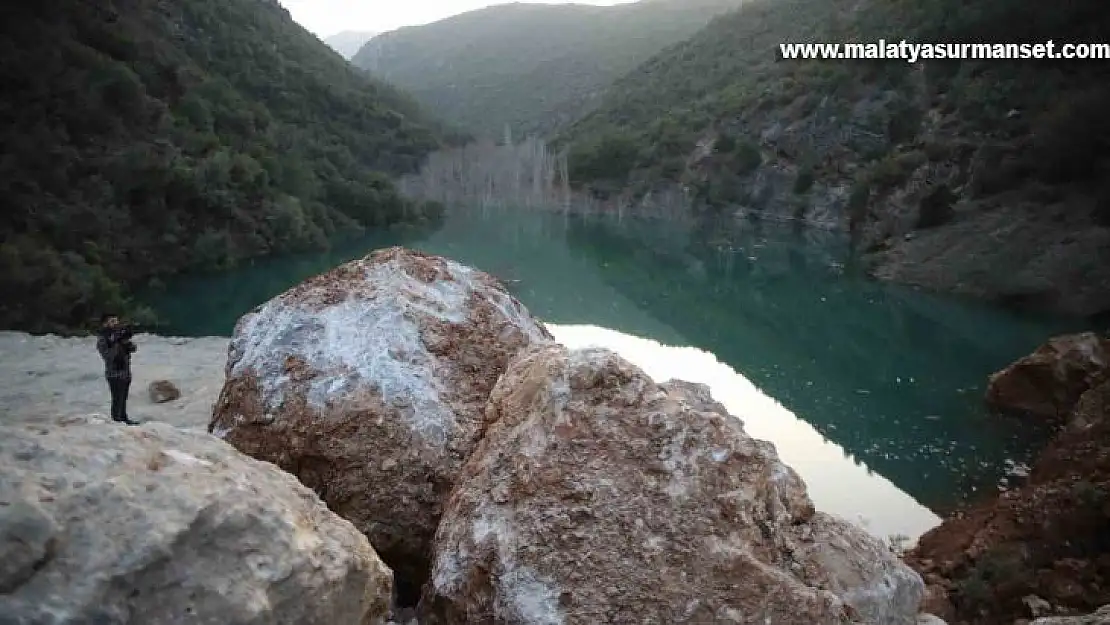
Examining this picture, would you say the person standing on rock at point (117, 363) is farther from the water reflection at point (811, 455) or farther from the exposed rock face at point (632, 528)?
the exposed rock face at point (632, 528)

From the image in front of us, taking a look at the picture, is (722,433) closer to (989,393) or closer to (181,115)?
(989,393)

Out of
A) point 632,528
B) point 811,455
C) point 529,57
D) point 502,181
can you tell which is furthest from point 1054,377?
point 529,57

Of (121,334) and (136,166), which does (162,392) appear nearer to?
(121,334)

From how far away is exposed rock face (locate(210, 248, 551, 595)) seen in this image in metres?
3.93

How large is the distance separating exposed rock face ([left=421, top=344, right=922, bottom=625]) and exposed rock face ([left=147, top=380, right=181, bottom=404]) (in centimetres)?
929

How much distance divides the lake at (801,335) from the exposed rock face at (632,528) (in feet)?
27.2

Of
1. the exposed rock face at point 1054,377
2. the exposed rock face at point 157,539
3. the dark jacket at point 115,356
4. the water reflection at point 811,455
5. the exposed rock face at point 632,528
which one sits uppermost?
the exposed rock face at point 157,539

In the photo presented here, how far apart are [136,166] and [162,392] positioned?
854 inches

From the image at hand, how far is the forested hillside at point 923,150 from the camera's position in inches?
1044

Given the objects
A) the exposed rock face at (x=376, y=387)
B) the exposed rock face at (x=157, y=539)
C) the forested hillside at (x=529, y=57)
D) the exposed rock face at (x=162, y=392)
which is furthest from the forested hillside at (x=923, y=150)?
the forested hillside at (x=529, y=57)

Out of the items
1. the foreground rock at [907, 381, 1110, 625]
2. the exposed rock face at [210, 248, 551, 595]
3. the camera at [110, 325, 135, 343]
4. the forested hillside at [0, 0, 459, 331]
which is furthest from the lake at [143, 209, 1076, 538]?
the camera at [110, 325, 135, 343]

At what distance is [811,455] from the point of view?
46.1 feet

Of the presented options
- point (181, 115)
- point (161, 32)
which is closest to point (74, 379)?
point (181, 115)

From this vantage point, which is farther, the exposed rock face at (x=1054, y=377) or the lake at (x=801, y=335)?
the exposed rock face at (x=1054, y=377)
